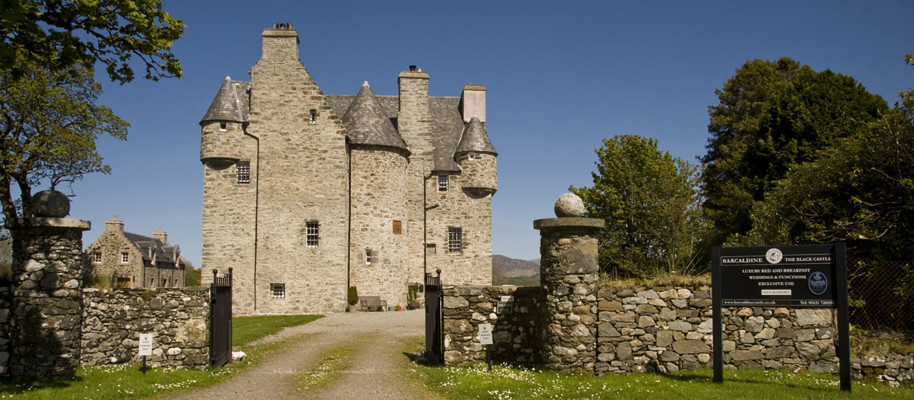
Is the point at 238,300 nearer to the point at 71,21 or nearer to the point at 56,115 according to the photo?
the point at 56,115

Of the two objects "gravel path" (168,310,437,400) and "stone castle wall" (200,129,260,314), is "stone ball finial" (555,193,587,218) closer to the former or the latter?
"gravel path" (168,310,437,400)

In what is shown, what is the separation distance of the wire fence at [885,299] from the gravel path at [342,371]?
28.3ft

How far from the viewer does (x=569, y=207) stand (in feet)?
37.8

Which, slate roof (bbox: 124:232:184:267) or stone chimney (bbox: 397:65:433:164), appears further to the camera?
slate roof (bbox: 124:232:184:267)

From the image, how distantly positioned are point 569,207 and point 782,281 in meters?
3.70

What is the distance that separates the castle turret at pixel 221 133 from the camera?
29.0 m

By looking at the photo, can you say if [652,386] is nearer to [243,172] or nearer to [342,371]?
[342,371]

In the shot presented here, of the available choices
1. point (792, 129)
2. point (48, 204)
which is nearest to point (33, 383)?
point (48, 204)

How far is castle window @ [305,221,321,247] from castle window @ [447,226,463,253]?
7.85m

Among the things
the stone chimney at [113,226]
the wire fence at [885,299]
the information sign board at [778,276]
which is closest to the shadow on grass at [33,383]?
the information sign board at [778,276]

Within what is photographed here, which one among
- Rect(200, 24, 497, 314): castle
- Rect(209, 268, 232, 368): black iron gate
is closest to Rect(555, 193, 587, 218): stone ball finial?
Rect(209, 268, 232, 368): black iron gate

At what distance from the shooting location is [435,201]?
3431 cm

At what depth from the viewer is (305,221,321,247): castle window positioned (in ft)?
96.1

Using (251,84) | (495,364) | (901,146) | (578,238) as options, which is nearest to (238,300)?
(251,84)
